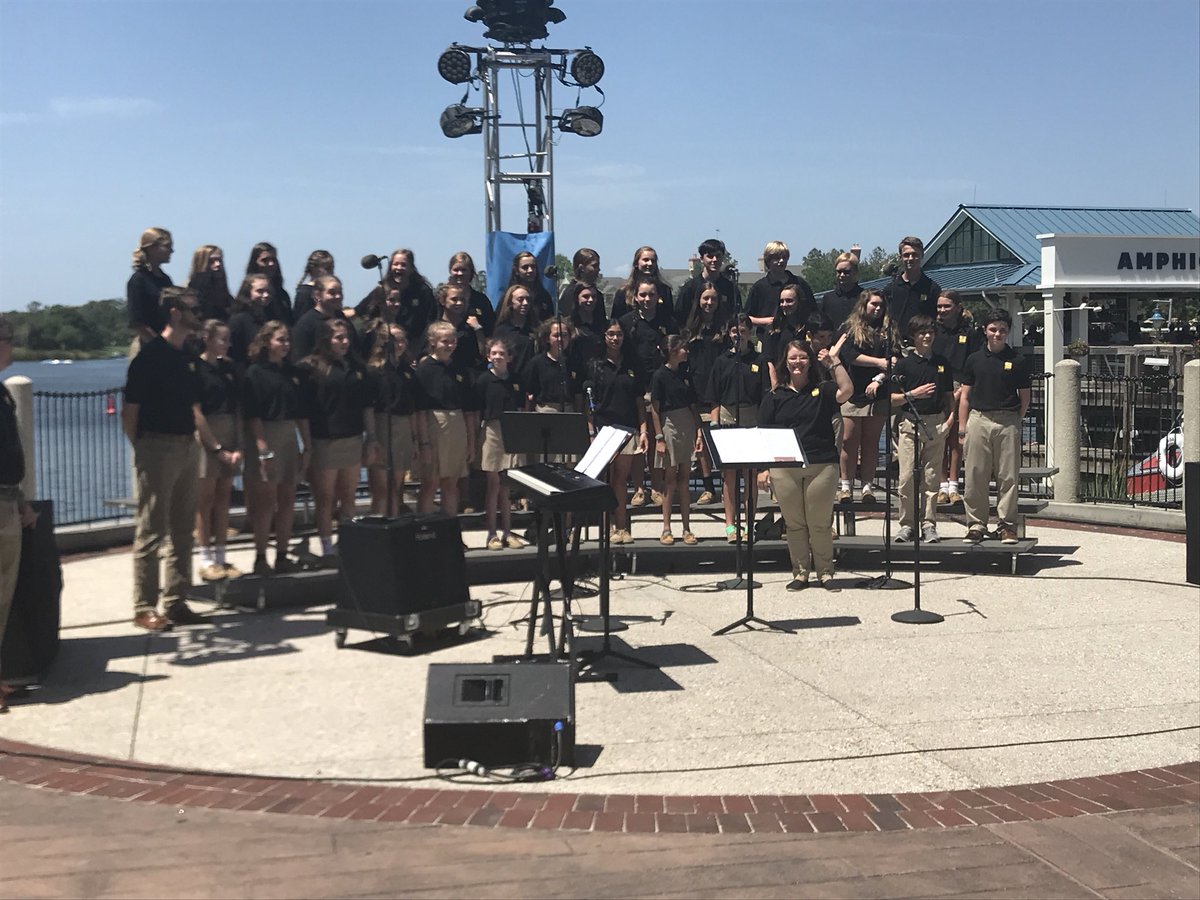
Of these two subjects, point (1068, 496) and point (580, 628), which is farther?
point (1068, 496)

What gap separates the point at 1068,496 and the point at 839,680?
732 cm

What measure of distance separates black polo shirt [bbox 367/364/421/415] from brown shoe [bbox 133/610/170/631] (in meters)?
2.24

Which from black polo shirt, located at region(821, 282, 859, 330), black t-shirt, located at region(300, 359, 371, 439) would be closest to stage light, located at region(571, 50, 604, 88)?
black polo shirt, located at region(821, 282, 859, 330)

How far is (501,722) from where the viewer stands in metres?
5.53

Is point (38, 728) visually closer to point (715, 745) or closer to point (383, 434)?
point (715, 745)

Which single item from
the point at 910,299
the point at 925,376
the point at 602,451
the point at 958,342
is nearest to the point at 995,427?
the point at 925,376

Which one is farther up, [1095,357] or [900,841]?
[1095,357]

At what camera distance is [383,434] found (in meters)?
10.0

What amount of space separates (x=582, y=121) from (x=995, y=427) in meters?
7.59

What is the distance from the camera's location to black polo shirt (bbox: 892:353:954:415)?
10.4 meters

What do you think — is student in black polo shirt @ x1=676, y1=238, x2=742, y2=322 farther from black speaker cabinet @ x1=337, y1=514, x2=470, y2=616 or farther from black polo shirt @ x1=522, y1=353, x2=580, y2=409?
black speaker cabinet @ x1=337, y1=514, x2=470, y2=616

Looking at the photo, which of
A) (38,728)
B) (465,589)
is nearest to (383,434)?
(465,589)

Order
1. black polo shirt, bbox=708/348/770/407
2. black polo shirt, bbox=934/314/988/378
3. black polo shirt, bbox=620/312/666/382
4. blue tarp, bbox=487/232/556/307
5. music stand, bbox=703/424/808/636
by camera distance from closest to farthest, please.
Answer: music stand, bbox=703/424/808/636 < black polo shirt, bbox=708/348/770/407 < black polo shirt, bbox=934/314/988/378 < black polo shirt, bbox=620/312/666/382 < blue tarp, bbox=487/232/556/307

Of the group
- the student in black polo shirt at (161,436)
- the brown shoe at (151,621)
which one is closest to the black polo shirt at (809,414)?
the student in black polo shirt at (161,436)
